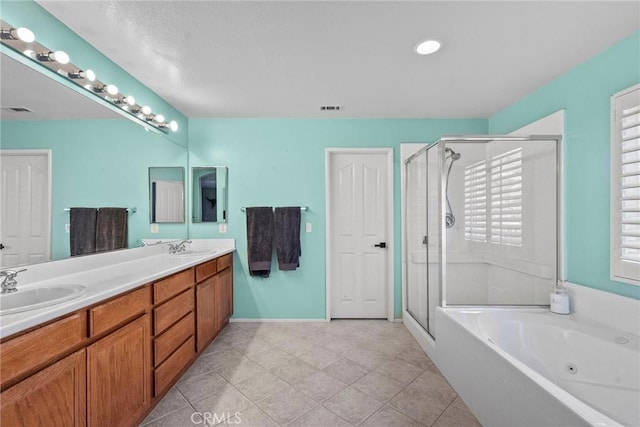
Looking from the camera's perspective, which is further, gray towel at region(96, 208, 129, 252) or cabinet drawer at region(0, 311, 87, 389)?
gray towel at region(96, 208, 129, 252)

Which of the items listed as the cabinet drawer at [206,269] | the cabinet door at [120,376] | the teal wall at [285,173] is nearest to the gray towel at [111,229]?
the cabinet drawer at [206,269]

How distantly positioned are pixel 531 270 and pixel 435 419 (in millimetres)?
1453

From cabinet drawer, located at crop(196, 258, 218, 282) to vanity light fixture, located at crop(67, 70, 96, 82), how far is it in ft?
4.73

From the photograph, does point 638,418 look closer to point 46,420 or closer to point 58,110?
point 46,420

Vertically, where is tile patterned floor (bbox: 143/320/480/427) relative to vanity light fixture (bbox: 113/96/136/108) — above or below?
below

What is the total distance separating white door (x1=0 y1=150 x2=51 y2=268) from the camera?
1263mm

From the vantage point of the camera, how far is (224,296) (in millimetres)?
2678

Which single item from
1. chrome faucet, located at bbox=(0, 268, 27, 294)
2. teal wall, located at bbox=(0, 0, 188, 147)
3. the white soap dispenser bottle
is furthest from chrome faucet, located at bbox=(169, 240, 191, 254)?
the white soap dispenser bottle

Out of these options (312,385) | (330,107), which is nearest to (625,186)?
(330,107)

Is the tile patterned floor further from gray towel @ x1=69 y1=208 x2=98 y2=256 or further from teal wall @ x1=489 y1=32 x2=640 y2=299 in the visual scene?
teal wall @ x1=489 y1=32 x2=640 y2=299

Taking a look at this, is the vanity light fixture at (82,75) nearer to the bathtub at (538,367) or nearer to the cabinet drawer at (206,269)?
the cabinet drawer at (206,269)

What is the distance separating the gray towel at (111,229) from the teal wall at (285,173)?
86 centimetres

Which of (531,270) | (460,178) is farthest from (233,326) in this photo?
(531,270)

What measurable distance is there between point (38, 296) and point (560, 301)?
125 inches
